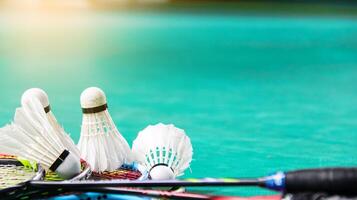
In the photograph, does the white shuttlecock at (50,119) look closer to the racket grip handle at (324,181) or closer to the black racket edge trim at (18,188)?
the black racket edge trim at (18,188)

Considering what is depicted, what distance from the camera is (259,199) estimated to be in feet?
5.43

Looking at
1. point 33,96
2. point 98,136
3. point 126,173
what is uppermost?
point 33,96

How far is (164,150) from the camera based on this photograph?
2168 millimetres

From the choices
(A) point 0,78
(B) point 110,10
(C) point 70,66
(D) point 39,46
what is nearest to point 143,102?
(A) point 0,78

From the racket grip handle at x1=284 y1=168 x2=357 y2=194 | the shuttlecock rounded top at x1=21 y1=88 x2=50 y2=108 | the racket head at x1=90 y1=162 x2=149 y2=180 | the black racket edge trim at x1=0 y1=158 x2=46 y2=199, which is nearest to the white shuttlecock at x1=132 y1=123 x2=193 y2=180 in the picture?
the racket head at x1=90 y1=162 x2=149 y2=180

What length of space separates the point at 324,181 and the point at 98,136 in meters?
0.77

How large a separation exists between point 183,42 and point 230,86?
3.27m

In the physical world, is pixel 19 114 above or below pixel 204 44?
below

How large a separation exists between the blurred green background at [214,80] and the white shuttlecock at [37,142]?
43 centimetres

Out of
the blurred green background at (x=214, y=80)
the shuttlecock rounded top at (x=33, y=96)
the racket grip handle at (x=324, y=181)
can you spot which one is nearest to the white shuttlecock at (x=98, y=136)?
the shuttlecock rounded top at (x=33, y=96)

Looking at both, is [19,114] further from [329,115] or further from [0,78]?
[0,78]

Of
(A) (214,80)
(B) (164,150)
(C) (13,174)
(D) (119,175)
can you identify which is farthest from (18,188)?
(A) (214,80)

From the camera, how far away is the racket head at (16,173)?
5.40 feet

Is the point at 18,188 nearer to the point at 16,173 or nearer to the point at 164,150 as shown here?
the point at 16,173
